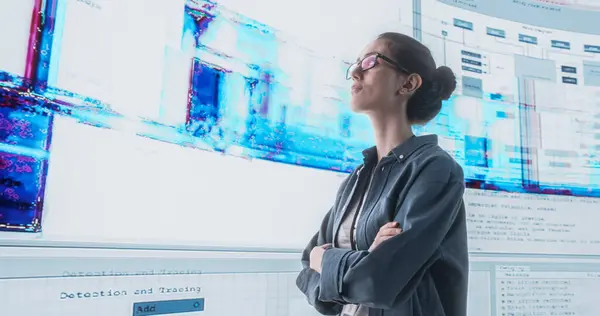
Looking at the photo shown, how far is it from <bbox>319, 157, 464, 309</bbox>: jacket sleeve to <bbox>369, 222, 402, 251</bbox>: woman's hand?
0.01 m

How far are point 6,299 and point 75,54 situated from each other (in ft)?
1.31

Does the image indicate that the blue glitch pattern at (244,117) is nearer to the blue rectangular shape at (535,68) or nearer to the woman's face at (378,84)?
the blue rectangular shape at (535,68)

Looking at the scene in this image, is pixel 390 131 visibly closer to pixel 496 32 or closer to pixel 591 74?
pixel 496 32

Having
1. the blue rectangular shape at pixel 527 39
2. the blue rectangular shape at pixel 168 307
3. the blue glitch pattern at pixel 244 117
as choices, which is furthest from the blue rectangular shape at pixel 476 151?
the blue rectangular shape at pixel 168 307

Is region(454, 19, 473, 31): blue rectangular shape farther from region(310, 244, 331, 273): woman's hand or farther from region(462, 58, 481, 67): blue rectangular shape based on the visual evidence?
region(310, 244, 331, 273): woman's hand

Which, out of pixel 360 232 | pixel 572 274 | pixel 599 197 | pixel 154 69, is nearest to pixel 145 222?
pixel 154 69

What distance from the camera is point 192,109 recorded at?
89 centimetres

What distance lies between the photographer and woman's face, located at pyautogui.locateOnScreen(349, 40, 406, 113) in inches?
33.1

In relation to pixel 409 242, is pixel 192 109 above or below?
above

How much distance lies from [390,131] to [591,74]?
1.01 m

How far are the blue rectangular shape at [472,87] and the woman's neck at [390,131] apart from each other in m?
0.56

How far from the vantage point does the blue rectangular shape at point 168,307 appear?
81cm

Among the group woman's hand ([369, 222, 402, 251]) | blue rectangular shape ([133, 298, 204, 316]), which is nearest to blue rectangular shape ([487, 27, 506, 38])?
woman's hand ([369, 222, 402, 251])

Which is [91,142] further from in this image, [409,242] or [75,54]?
[409,242]
